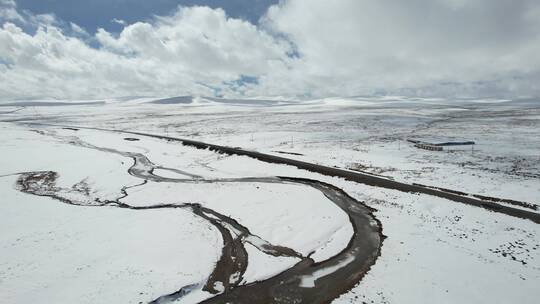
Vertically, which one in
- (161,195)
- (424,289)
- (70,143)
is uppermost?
(70,143)

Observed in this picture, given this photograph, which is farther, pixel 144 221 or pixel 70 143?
pixel 70 143

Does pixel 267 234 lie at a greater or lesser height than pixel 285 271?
greater

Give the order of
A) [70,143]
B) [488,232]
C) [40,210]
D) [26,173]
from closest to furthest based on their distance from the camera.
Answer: [488,232] < [40,210] < [26,173] < [70,143]

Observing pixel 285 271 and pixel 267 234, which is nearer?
pixel 285 271

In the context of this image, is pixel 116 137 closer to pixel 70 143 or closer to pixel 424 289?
pixel 70 143

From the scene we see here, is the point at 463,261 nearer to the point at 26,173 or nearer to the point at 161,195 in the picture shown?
the point at 161,195

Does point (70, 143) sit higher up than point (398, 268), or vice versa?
point (70, 143)

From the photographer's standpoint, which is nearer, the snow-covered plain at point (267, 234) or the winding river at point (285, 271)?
the winding river at point (285, 271)

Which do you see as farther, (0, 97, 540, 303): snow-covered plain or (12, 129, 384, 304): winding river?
(0, 97, 540, 303): snow-covered plain

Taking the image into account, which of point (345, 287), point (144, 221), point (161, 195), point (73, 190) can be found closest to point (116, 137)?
point (73, 190)

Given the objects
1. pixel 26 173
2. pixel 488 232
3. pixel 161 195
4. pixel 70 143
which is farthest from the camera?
pixel 70 143
